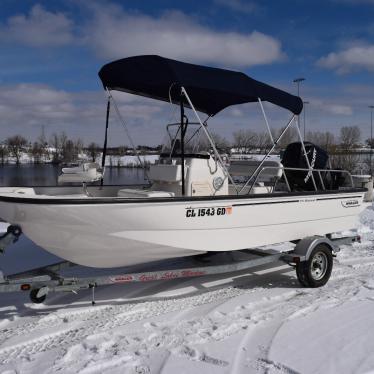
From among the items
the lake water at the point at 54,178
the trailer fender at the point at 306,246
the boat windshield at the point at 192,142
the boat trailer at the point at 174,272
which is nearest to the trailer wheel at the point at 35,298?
the boat trailer at the point at 174,272

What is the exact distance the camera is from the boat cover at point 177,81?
4.90 m

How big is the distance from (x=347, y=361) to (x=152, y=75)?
3.44m

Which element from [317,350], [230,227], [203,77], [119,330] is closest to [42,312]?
[119,330]

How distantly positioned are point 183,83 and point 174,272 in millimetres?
2034

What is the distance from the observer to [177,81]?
4754 mm

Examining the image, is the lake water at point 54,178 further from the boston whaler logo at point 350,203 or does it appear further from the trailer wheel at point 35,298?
the boston whaler logo at point 350,203

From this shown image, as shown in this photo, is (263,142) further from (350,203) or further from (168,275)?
(168,275)

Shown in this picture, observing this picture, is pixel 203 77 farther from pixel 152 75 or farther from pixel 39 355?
pixel 39 355

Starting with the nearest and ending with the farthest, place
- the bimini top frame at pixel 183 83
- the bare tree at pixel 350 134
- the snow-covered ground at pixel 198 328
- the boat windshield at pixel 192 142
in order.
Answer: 1. the snow-covered ground at pixel 198 328
2. the bimini top frame at pixel 183 83
3. the boat windshield at pixel 192 142
4. the bare tree at pixel 350 134

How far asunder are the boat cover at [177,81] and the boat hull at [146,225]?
4.15ft

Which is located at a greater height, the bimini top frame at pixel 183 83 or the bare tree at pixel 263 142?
the bimini top frame at pixel 183 83

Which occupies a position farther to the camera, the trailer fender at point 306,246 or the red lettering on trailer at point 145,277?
the trailer fender at point 306,246

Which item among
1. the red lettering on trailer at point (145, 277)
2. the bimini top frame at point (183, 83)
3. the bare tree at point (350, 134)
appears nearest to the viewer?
the red lettering on trailer at point (145, 277)

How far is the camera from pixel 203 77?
5.07 m
